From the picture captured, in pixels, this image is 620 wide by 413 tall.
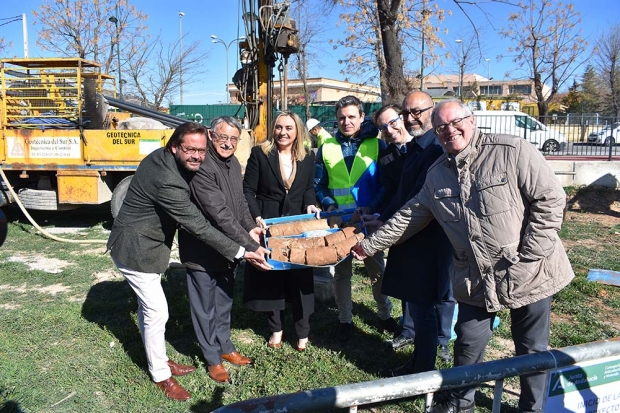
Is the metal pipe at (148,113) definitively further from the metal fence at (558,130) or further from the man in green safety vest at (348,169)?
the man in green safety vest at (348,169)

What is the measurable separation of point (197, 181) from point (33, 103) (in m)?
7.40

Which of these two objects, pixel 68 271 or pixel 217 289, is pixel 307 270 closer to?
pixel 217 289

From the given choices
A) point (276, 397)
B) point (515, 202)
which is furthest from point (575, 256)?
point (276, 397)

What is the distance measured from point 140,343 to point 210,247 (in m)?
1.35

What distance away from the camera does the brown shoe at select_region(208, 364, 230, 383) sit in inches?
147

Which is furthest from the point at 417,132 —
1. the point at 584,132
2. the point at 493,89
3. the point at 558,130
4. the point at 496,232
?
the point at 493,89

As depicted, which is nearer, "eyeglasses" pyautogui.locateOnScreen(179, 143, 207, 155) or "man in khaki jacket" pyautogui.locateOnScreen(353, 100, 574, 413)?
"man in khaki jacket" pyautogui.locateOnScreen(353, 100, 574, 413)

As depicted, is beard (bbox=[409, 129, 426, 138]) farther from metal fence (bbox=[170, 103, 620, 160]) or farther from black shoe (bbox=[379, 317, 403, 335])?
metal fence (bbox=[170, 103, 620, 160])

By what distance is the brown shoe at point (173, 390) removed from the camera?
3492mm

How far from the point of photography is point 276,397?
1.45m

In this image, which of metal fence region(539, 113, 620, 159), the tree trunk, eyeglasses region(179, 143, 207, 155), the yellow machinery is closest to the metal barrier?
eyeglasses region(179, 143, 207, 155)

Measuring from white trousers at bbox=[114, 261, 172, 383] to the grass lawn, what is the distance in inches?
6.8

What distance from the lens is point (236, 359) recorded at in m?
4.00

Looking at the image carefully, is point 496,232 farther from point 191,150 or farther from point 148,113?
point 148,113
